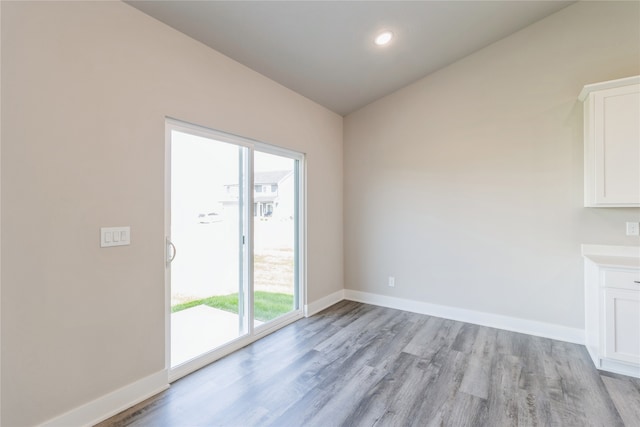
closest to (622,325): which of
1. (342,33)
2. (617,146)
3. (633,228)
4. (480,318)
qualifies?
(633,228)

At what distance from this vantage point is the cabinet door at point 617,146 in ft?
7.89

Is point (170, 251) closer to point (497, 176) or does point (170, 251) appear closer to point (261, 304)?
point (261, 304)

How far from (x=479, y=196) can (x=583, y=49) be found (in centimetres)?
172

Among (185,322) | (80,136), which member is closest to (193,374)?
(185,322)

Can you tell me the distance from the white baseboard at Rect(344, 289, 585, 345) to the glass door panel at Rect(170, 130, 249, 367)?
6.47ft

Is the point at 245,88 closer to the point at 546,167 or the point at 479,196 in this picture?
the point at 479,196

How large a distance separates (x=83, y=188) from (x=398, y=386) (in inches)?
102

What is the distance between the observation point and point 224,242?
107 inches

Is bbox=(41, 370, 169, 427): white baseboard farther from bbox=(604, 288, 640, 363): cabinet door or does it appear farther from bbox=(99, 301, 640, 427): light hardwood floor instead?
bbox=(604, 288, 640, 363): cabinet door

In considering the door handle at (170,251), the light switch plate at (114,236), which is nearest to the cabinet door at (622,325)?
the door handle at (170,251)

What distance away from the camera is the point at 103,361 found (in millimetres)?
1831

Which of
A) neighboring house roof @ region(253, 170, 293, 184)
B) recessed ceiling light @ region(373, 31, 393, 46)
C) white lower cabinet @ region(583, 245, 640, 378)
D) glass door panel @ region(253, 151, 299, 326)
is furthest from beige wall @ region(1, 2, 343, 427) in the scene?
white lower cabinet @ region(583, 245, 640, 378)

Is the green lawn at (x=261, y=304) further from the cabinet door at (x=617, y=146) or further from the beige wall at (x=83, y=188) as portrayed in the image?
the cabinet door at (x=617, y=146)

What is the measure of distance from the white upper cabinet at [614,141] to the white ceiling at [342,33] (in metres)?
1.12
